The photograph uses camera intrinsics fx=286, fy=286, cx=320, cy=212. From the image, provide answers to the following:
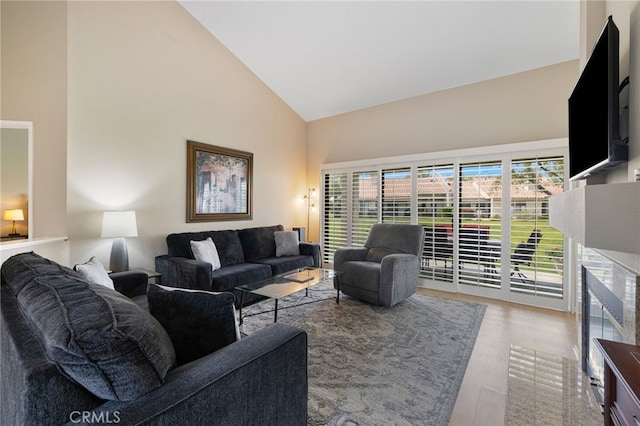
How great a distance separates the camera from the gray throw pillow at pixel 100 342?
2.44 feet

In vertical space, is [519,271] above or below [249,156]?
below

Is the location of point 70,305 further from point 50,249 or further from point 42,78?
point 42,78

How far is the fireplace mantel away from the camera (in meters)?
1.07

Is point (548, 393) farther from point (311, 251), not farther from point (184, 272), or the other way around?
point (184, 272)

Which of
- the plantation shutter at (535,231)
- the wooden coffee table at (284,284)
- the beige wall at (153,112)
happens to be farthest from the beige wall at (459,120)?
the wooden coffee table at (284,284)

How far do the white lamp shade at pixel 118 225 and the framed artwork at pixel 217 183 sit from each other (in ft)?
2.89

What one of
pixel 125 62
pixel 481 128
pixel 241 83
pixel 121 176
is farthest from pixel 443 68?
pixel 121 176

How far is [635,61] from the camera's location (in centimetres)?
138

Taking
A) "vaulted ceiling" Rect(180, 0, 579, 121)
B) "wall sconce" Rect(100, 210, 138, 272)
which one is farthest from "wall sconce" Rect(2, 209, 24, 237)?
"vaulted ceiling" Rect(180, 0, 579, 121)

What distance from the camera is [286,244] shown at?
4.55m

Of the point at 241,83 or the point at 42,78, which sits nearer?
the point at 42,78

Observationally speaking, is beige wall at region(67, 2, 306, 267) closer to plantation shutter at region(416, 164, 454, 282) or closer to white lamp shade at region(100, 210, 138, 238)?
white lamp shade at region(100, 210, 138, 238)

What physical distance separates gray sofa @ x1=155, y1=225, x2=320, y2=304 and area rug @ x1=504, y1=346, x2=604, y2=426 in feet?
8.83

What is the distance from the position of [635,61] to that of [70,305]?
255 cm
